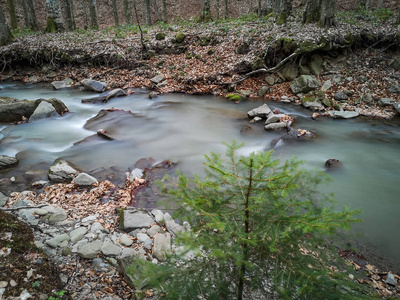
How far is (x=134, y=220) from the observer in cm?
450

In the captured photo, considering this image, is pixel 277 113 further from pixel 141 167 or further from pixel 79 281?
pixel 79 281

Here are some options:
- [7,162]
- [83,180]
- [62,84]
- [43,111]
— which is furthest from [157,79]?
[83,180]

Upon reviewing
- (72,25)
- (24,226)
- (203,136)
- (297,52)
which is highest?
(72,25)

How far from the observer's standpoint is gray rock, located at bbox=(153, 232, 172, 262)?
3.68m

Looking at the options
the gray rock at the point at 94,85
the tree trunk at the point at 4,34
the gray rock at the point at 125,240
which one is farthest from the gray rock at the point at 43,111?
the tree trunk at the point at 4,34

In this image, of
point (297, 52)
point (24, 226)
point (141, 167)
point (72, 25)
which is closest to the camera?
point (24, 226)

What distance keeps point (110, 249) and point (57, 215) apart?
1.48 meters

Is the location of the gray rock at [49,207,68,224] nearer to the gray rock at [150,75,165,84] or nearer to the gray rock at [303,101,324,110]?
the gray rock at [303,101,324,110]

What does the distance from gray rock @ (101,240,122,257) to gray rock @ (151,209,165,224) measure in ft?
3.33

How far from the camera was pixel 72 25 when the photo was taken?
69.6 ft

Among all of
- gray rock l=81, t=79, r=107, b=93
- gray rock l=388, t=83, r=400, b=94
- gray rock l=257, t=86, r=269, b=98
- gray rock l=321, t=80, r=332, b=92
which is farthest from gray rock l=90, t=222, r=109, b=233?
gray rock l=388, t=83, r=400, b=94

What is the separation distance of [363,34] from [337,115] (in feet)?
17.2

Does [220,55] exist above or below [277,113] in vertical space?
above

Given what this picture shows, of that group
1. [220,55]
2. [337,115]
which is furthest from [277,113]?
[220,55]
